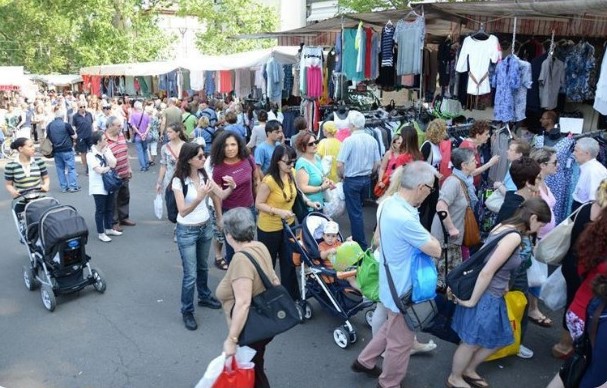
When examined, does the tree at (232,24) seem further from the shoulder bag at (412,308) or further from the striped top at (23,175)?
the shoulder bag at (412,308)

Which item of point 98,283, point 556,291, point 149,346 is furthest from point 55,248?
point 556,291

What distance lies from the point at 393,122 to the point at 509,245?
550cm

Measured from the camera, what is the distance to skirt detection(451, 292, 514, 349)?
11.3 feet

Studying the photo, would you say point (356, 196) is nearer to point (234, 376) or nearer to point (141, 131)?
point (234, 376)

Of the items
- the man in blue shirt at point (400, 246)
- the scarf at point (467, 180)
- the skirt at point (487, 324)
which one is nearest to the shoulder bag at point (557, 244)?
the skirt at point (487, 324)

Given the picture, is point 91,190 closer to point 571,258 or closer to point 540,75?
point 571,258

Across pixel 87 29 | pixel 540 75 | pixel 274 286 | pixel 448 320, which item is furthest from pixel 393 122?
pixel 87 29

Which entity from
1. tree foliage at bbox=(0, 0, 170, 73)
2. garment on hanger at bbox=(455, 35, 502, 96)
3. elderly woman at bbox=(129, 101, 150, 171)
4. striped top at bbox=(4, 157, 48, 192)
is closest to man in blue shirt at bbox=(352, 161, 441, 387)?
garment on hanger at bbox=(455, 35, 502, 96)

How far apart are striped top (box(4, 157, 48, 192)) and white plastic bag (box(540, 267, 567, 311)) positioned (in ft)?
18.1

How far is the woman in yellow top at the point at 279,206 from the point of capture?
4707 millimetres

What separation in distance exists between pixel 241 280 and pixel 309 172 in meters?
2.66

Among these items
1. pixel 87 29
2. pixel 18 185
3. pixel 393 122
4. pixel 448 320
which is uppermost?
pixel 87 29

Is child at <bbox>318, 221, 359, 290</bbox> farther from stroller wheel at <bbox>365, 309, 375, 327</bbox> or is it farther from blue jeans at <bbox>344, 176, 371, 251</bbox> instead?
blue jeans at <bbox>344, 176, 371, 251</bbox>

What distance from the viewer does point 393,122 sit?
8492 mm
